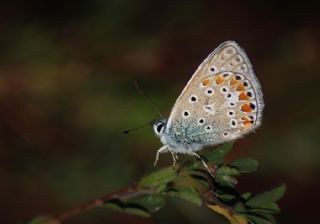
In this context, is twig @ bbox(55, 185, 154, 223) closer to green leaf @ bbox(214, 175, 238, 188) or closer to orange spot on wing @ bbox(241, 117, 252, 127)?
green leaf @ bbox(214, 175, 238, 188)

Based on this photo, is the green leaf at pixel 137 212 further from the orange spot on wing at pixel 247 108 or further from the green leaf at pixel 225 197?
the orange spot on wing at pixel 247 108

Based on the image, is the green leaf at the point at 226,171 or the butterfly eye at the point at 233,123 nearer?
the green leaf at the point at 226,171

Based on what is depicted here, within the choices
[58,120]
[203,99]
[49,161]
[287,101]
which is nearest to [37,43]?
[58,120]

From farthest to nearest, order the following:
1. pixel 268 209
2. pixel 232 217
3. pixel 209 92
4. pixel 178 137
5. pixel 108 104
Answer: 1. pixel 108 104
2. pixel 178 137
3. pixel 209 92
4. pixel 268 209
5. pixel 232 217

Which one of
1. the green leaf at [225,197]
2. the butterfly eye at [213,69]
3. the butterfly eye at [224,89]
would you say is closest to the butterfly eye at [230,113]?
the butterfly eye at [224,89]

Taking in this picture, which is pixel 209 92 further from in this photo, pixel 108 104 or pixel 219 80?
pixel 108 104

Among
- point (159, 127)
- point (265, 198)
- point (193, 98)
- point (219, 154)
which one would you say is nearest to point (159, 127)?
point (159, 127)

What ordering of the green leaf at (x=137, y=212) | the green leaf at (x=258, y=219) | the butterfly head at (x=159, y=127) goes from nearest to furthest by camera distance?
1. the green leaf at (x=258, y=219)
2. the green leaf at (x=137, y=212)
3. the butterfly head at (x=159, y=127)
